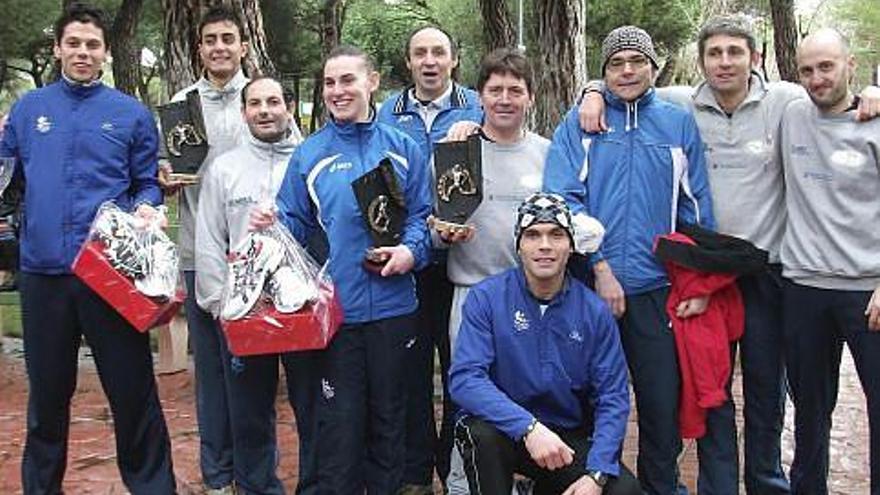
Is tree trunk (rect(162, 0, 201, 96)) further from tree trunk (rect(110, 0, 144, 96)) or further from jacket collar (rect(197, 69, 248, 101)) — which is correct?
tree trunk (rect(110, 0, 144, 96))

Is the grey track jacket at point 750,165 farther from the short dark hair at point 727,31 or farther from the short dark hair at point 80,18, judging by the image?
the short dark hair at point 80,18

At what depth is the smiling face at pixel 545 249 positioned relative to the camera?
148 inches

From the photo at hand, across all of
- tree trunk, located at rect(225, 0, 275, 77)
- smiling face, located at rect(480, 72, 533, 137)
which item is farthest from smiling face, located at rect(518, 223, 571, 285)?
tree trunk, located at rect(225, 0, 275, 77)

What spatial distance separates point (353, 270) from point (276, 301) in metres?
0.33

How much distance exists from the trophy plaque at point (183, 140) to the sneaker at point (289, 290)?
2.71 feet

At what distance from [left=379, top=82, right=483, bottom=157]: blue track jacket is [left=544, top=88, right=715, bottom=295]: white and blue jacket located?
28.1 inches

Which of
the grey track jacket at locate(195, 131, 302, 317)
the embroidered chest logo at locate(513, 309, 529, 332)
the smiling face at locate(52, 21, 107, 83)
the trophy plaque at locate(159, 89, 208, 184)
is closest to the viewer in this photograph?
the embroidered chest logo at locate(513, 309, 529, 332)

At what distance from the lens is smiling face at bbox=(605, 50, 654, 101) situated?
403 centimetres

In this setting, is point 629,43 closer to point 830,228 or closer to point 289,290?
point 830,228

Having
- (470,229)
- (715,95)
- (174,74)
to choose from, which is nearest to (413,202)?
(470,229)

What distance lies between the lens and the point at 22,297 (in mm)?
4215

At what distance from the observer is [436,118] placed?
4.72m

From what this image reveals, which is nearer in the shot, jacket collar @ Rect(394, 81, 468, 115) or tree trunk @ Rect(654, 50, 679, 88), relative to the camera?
jacket collar @ Rect(394, 81, 468, 115)

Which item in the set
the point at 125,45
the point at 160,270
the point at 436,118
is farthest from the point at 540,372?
the point at 125,45
